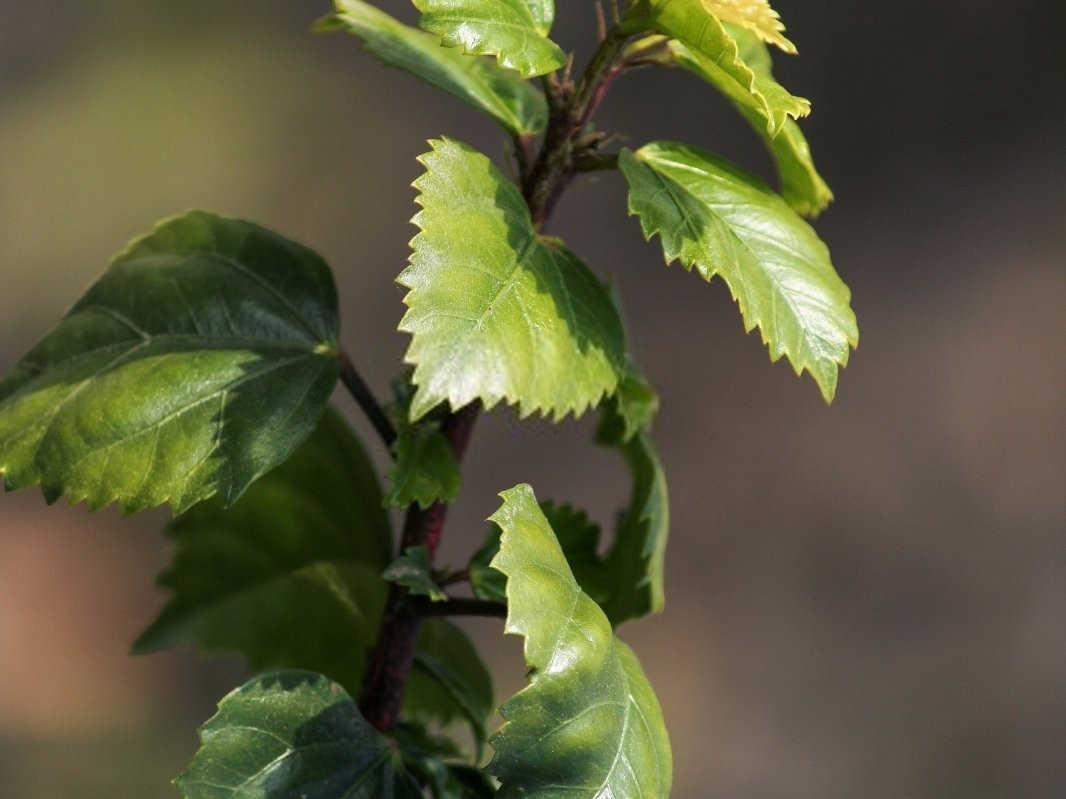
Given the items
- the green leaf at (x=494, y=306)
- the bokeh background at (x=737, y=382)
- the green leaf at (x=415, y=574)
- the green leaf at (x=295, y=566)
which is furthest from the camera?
the bokeh background at (x=737, y=382)

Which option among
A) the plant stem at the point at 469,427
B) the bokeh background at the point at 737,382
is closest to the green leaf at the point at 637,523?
the plant stem at the point at 469,427

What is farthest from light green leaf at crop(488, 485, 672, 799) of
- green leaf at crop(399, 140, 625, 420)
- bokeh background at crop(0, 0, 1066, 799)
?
bokeh background at crop(0, 0, 1066, 799)

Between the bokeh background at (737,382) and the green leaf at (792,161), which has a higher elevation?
the green leaf at (792,161)

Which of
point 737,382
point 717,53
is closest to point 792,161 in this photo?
point 717,53

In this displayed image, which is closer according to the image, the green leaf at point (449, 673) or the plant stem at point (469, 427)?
the plant stem at point (469, 427)

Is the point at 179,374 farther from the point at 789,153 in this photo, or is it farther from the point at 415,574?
the point at 789,153

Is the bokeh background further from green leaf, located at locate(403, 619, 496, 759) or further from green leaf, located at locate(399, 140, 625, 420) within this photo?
green leaf, located at locate(399, 140, 625, 420)

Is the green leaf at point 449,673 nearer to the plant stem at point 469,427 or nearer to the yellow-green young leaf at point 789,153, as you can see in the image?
the plant stem at point 469,427
